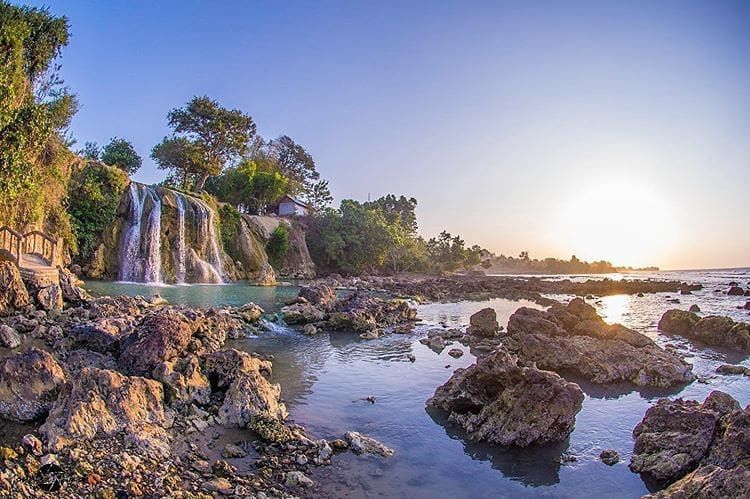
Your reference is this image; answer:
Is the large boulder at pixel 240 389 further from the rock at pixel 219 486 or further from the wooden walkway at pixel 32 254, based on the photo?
the wooden walkway at pixel 32 254

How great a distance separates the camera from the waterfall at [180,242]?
41406 mm

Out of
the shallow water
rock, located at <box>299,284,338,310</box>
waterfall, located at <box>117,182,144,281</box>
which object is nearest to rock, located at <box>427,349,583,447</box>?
the shallow water

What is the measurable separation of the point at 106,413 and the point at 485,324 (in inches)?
626

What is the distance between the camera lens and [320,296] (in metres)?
26.2

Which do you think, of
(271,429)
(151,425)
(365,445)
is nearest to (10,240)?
(151,425)

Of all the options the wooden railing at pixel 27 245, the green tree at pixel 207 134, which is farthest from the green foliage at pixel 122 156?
the wooden railing at pixel 27 245

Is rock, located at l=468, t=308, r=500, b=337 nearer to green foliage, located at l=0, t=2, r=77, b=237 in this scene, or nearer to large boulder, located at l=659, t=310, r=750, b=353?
large boulder, located at l=659, t=310, r=750, b=353

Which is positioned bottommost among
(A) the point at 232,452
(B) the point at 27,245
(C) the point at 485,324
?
(A) the point at 232,452

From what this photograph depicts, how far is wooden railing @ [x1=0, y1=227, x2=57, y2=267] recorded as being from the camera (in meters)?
19.6

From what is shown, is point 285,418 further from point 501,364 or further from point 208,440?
point 501,364

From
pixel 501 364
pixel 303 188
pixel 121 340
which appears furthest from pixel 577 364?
pixel 303 188

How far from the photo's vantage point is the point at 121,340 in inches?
474

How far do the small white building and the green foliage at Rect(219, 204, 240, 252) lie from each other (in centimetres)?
1706

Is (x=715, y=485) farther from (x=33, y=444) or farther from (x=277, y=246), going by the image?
(x=277, y=246)
